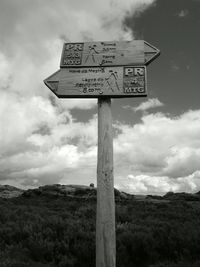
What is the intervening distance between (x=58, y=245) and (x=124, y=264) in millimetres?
1748

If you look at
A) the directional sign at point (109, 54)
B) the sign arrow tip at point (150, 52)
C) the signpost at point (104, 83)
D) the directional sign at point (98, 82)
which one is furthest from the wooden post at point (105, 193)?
the sign arrow tip at point (150, 52)

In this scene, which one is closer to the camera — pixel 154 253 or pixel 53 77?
pixel 53 77

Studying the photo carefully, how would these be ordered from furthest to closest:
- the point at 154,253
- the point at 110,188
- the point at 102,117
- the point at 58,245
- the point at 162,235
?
the point at 162,235 → the point at 58,245 → the point at 154,253 → the point at 102,117 → the point at 110,188

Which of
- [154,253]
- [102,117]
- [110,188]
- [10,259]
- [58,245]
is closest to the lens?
[110,188]

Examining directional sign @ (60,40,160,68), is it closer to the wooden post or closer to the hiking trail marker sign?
the hiking trail marker sign

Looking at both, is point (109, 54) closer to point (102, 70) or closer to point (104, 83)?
point (102, 70)

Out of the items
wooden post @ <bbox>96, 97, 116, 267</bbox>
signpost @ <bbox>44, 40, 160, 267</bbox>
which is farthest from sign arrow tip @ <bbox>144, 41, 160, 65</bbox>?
wooden post @ <bbox>96, 97, 116, 267</bbox>

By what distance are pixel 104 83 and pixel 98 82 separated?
99mm

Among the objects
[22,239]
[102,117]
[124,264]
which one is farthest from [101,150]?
[22,239]

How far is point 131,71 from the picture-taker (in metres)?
4.00

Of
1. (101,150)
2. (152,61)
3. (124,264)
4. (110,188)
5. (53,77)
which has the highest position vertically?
(152,61)

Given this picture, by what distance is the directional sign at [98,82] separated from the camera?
388 centimetres

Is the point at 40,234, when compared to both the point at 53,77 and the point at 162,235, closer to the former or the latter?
the point at 162,235

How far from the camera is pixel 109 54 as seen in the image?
165 inches
